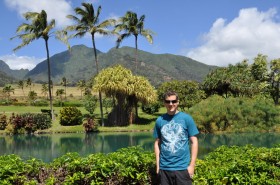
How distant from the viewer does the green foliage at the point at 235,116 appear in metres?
39.2

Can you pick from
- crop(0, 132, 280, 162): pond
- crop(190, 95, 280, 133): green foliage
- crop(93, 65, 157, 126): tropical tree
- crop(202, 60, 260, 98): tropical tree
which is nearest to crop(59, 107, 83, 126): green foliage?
crop(93, 65, 157, 126): tropical tree

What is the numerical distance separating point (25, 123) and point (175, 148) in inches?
1570

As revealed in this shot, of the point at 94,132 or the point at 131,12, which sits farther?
the point at 131,12

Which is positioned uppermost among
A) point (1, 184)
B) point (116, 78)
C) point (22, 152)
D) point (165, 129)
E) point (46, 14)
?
point (46, 14)

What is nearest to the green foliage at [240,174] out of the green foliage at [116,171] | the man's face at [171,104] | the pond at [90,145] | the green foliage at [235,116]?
the green foliage at [116,171]

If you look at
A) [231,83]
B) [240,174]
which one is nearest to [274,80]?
[231,83]

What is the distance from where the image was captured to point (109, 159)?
720 cm

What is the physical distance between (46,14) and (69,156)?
40.8m

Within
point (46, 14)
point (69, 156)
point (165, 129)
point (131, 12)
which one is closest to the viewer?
point (165, 129)

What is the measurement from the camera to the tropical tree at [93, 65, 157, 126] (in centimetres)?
4331

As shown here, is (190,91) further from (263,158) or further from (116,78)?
(263,158)

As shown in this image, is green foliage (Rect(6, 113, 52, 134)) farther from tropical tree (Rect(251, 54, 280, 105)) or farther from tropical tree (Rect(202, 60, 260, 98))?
tropical tree (Rect(251, 54, 280, 105))

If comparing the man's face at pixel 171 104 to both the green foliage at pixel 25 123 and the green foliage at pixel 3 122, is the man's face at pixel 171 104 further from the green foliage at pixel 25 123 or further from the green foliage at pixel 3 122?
the green foliage at pixel 3 122

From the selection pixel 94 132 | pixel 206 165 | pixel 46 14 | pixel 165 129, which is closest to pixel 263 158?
pixel 206 165
